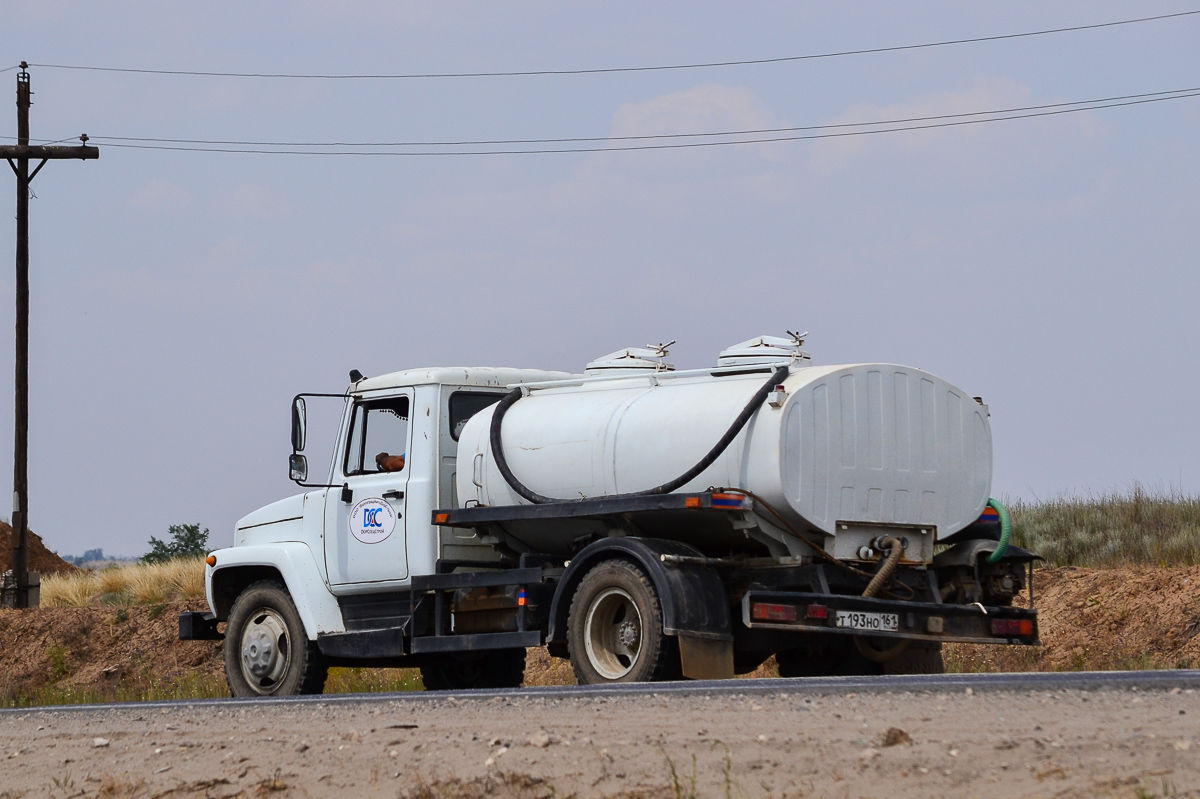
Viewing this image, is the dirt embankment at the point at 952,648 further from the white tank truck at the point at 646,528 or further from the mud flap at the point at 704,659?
the mud flap at the point at 704,659

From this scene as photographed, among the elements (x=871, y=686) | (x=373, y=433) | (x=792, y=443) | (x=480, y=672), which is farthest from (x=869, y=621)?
(x=480, y=672)

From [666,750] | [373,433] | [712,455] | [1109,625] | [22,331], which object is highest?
[22,331]

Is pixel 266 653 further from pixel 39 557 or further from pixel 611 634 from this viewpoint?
pixel 39 557

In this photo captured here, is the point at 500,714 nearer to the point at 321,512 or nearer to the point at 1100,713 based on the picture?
the point at 1100,713

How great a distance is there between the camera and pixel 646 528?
37.4ft

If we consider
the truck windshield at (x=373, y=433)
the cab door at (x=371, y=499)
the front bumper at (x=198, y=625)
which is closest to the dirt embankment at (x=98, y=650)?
the front bumper at (x=198, y=625)

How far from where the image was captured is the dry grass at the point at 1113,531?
61.3 feet

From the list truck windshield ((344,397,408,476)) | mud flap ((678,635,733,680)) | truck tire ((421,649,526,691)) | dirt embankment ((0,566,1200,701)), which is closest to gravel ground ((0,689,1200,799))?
mud flap ((678,635,733,680))

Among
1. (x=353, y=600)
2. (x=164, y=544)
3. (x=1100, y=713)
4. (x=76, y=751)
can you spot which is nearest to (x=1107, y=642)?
(x=353, y=600)

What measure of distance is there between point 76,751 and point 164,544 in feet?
150

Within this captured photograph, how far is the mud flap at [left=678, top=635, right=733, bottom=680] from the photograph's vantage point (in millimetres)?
10148

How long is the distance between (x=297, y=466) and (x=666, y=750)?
7094 millimetres

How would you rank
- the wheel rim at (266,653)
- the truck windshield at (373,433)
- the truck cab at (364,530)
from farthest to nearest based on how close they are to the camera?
the wheel rim at (266,653), the truck windshield at (373,433), the truck cab at (364,530)

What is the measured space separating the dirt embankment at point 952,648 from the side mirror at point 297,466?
544 centimetres
